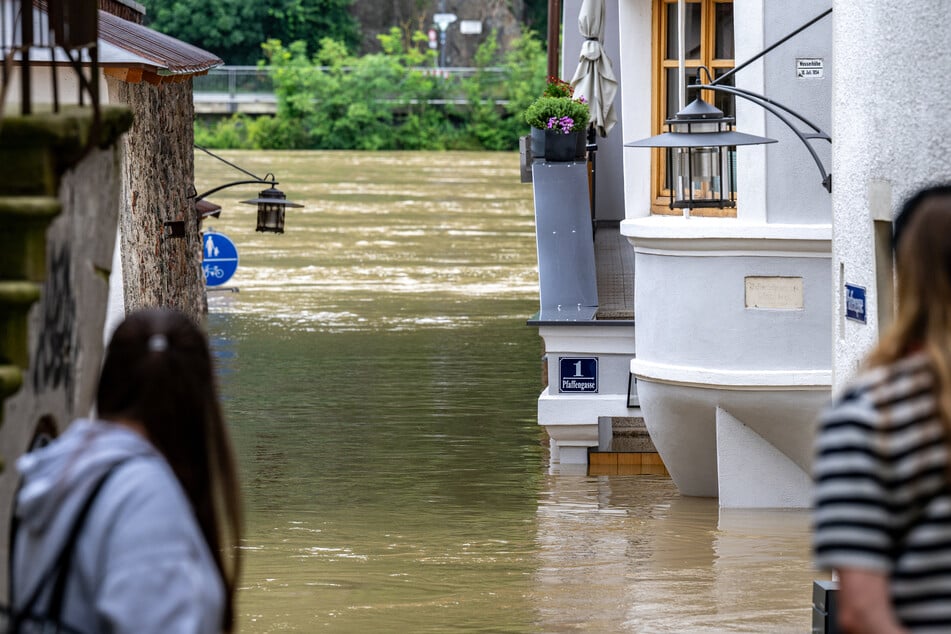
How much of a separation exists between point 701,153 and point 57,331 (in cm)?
780

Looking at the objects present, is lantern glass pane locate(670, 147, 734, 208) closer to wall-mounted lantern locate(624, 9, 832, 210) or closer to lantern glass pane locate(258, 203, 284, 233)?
wall-mounted lantern locate(624, 9, 832, 210)

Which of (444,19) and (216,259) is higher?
(444,19)

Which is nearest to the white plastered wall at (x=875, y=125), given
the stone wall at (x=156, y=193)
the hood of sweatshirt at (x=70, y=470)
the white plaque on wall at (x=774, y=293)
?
the white plaque on wall at (x=774, y=293)

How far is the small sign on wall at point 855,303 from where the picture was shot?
8.93m

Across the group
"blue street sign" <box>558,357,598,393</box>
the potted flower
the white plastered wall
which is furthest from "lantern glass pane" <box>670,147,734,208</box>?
the potted flower

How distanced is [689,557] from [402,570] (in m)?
1.96

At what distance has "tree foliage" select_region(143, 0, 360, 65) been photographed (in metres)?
85.4

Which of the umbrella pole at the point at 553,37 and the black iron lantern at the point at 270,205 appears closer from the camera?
the black iron lantern at the point at 270,205

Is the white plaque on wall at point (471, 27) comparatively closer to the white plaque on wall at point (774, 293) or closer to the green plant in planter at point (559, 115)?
the green plant in planter at point (559, 115)

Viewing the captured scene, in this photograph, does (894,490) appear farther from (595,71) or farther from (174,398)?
(595,71)

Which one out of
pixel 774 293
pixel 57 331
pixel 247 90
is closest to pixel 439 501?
pixel 774 293

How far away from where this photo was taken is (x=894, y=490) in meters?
2.99

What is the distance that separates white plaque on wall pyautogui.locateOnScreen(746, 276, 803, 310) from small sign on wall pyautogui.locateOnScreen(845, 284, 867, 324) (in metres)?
3.28

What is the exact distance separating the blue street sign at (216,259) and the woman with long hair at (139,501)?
2236 cm
